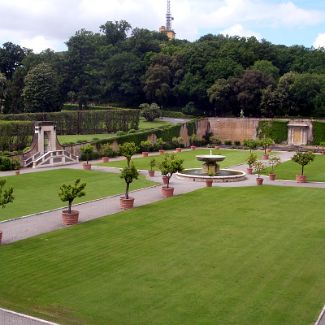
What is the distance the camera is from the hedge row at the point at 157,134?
167ft

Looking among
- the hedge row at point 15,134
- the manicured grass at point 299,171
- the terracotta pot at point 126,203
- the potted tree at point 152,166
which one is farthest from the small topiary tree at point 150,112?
the terracotta pot at point 126,203

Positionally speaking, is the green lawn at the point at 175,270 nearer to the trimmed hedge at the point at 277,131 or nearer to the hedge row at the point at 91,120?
the hedge row at the point at 91,120

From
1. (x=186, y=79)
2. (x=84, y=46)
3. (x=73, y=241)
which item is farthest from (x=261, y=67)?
(x=73, y=241)

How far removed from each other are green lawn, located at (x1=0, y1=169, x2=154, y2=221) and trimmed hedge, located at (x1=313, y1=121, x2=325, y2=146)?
31393 millimetres

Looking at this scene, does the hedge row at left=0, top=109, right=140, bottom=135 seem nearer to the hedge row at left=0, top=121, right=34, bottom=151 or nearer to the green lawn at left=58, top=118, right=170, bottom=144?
the green lawn at left=58, top=118, right=170, bottom=144

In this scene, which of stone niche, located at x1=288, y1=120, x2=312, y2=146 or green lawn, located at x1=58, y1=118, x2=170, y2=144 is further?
stone niche, located at x1=288, y1=120, x2=312, y2=146

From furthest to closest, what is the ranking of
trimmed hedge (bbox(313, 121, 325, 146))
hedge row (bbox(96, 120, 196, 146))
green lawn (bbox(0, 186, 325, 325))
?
trimmed hedge (bbox(313, 121, 325, 146)) < hedge row (bbox(96, 120, 196, 146)) < green lawn (bbox(0, 186, 325, 325))

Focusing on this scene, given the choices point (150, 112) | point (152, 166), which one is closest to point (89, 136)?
point (150, 112)

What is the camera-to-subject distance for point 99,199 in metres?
26.8

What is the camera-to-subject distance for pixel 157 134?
187ft

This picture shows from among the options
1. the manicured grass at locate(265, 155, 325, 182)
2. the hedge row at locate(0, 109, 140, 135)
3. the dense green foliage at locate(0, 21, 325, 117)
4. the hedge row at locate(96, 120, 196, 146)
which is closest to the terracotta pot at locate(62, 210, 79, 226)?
the manicured grass at locate(265, 155, 325, 182)

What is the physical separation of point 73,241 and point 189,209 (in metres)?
7.26

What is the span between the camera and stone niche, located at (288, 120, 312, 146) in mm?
60688

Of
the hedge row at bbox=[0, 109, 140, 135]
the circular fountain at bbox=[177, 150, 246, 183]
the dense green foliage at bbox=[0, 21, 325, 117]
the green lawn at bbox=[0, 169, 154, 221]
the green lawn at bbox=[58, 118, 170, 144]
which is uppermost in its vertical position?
the dense green foliage at bbox=[0, 21, 325, 117]
